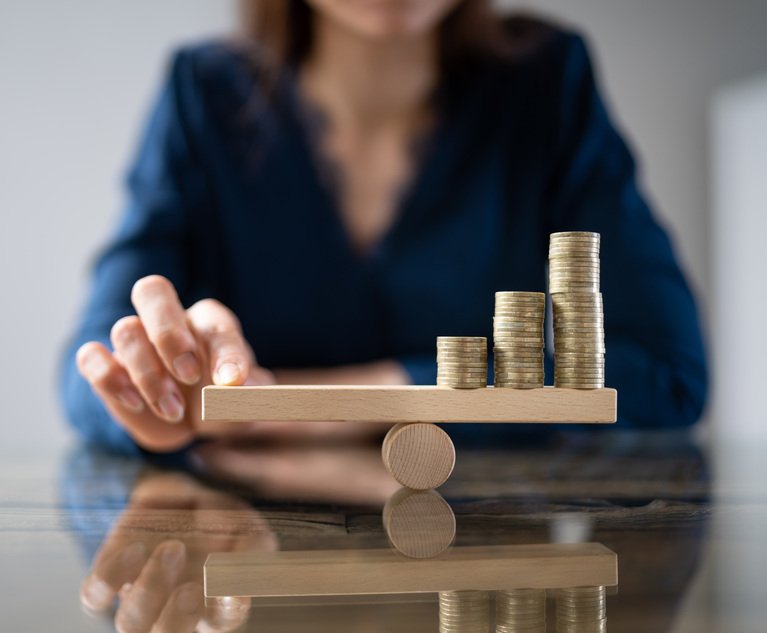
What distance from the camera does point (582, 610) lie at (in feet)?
1.71

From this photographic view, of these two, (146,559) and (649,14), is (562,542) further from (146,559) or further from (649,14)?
(649,14)

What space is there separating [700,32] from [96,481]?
2.59 metres

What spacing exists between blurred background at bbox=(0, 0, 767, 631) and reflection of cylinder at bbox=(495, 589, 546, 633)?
2.40 m

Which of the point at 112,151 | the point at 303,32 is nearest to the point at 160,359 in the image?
the point at 303,32

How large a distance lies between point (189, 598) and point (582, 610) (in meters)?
0.26

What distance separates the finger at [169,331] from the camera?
1.09m

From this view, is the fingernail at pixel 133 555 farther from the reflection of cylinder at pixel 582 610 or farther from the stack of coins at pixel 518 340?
the stack of coins at pixel 518 340

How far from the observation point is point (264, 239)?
217cm

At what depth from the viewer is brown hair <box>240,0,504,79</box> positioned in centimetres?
223

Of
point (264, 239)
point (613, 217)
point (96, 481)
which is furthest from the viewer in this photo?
point (264, 239)

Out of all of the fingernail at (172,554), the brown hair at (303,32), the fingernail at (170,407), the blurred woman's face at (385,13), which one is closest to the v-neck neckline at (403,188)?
the brown hair at (303,32)

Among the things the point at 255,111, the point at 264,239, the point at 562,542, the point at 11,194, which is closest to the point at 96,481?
the point at 562,542

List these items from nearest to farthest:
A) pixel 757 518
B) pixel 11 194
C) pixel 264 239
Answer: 1. pixel 757 518
2. pixel 264 239
3. pixel 11 194

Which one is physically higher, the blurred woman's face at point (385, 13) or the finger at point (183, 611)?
the blurred woman's face at point (385, 13)
